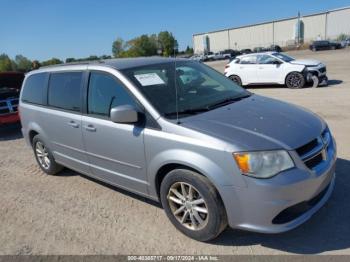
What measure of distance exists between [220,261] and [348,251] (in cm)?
114

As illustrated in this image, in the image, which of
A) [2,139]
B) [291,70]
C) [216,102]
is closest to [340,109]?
[291,70]

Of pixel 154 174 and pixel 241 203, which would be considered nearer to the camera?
pixel 241 203

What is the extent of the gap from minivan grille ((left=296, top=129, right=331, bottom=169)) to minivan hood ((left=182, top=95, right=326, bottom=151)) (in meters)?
0.05

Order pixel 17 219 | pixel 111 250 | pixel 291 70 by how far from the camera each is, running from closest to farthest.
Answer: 1. pixel 111 250
2. pixel 17 219
3. pixel 291 70

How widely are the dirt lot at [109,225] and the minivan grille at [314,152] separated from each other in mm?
747

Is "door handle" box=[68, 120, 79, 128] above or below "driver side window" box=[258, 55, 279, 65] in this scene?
below

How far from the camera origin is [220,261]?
2.93 metres

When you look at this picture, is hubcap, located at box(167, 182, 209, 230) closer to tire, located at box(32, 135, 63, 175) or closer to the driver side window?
tire, located at box(32, 135, 63, 175)

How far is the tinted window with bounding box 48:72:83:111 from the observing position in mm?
4195

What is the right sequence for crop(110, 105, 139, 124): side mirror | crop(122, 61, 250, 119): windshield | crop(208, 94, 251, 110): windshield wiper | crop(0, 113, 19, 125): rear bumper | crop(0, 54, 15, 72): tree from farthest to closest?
crop(0, 54, 15, 72): tree < crop(0, 113, 19, 125): rear bumper < crop(208, 94, 251, 110): windshield wiper < crop(122, 61, 250, 119): windshield < crop(110, 105, 139, 124): side mirror

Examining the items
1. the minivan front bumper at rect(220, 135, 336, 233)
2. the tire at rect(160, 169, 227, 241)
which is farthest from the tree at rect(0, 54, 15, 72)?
the minivan front bumper at rect(220, 135, 336, 233)

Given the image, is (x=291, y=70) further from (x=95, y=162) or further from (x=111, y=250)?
(x=111, y=250)

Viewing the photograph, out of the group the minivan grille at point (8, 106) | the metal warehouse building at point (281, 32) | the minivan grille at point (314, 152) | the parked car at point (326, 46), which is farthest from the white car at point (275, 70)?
the metal warehouse building at point (281, 32)

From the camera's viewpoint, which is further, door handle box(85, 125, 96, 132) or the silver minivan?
door handle box(85, 125, 96, 132)
